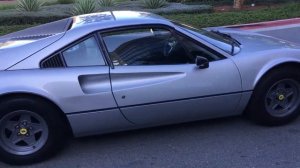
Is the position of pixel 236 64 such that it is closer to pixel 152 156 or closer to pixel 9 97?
pixel 152 156

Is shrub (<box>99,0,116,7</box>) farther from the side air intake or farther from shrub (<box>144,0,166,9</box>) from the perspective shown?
the side air intake

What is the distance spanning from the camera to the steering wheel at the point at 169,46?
4574mm

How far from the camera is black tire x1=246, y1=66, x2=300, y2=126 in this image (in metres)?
4.74

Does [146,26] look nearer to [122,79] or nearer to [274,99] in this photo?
[122,79]

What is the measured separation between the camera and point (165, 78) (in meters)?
4.46

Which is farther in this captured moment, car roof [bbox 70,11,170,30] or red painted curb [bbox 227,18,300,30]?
red painted curb [bbox 227,18,300,30]

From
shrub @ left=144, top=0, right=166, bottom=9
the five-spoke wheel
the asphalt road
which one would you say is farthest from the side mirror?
shrub @ left=144, top=0, right=166, bottom=9

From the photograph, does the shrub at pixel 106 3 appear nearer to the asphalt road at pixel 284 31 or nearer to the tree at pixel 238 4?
the tree at pixel 238 4

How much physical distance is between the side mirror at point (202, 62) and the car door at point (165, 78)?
45 mm

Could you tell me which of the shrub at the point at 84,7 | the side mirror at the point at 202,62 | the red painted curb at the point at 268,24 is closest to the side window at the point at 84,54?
the side mirror at the point at 202,62

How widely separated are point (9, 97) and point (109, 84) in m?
0.91

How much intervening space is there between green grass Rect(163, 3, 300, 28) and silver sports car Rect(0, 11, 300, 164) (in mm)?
6310

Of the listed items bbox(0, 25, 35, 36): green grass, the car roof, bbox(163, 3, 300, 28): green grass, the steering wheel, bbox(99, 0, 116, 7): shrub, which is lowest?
bbox(163, 3, 300, 28): green grass

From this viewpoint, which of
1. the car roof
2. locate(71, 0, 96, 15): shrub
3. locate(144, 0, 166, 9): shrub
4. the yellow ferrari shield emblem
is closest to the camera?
the yellow ferrari shield emblem
